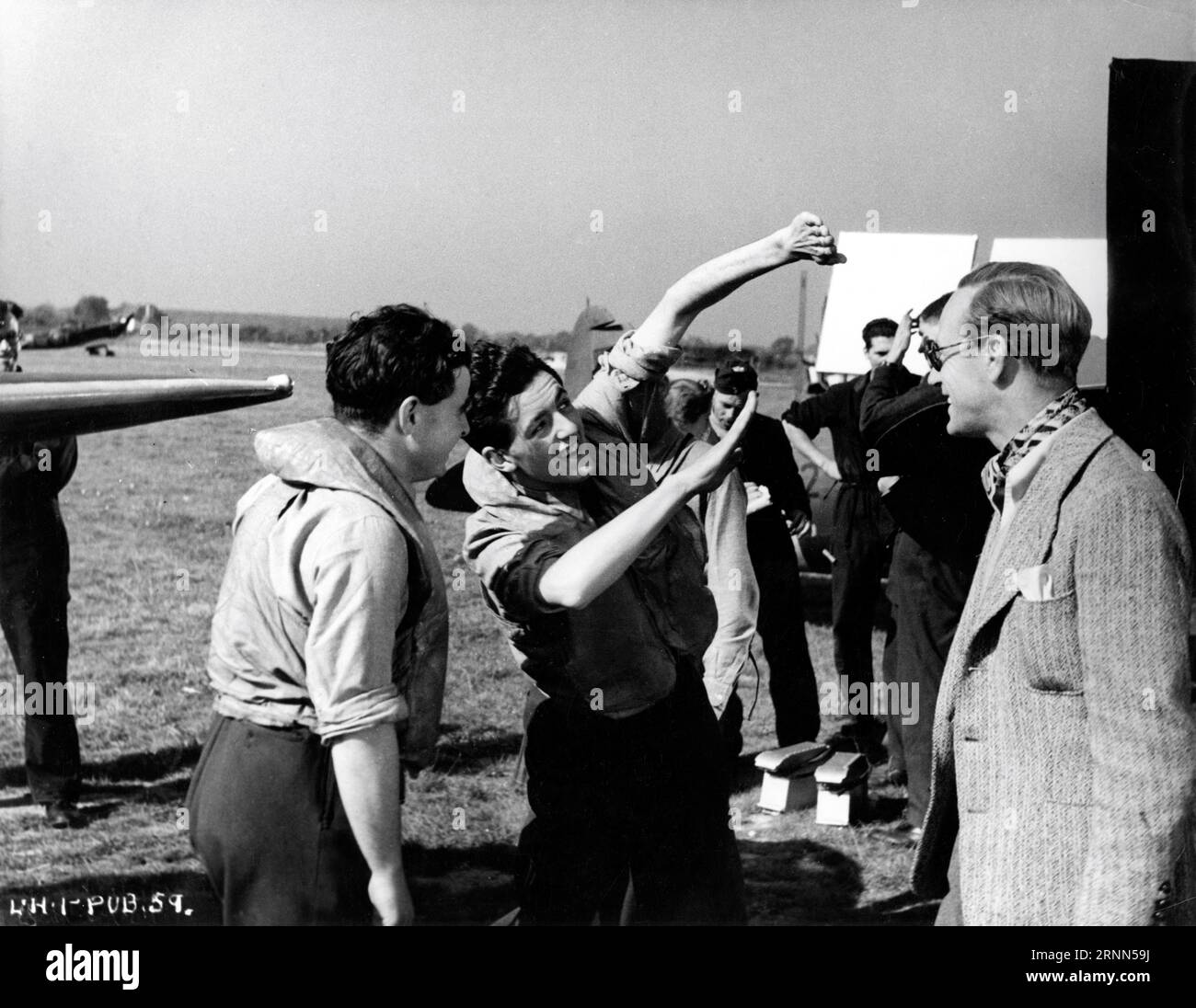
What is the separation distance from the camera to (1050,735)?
6.54 feet

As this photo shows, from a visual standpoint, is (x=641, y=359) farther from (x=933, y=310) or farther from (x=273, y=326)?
(x=273, y=326)

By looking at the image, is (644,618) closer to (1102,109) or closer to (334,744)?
(334,744)

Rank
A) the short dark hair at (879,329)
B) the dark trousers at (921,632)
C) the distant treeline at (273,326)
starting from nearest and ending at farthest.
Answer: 1. the distant treeline at (273,326)
2. the short dark hair at (879,329)
3. the dark trousers at (921,632)

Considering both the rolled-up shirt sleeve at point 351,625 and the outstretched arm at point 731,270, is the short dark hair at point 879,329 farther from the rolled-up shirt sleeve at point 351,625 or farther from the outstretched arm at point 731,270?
the rolled-up shirt sleeve at point 351,625

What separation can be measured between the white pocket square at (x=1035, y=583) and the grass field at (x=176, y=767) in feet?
5.04

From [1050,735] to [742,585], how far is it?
4.50 feet

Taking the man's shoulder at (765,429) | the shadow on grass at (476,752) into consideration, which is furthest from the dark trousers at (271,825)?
the man's shoulder at (765,429)

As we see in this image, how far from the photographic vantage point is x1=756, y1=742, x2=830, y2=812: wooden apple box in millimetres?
3727

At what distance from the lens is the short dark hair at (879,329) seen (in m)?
3.33

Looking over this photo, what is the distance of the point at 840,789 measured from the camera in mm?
3729

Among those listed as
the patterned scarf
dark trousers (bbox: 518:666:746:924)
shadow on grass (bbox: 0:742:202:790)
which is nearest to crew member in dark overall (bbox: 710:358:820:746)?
dark trousers (bbox: 518:666:746:924)

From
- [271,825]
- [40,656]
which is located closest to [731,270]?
[271,825]

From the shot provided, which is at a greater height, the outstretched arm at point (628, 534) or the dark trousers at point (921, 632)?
the outstretched arm at point (628, 534)
